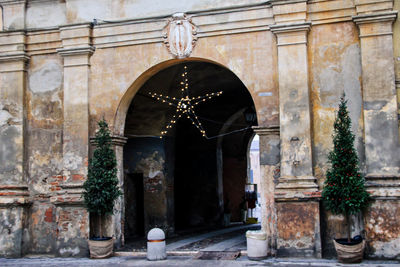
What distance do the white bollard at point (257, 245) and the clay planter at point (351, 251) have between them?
5.04ft

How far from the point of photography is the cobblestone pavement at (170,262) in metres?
10.3

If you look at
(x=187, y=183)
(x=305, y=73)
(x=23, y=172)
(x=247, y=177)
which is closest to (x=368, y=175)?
(x=305, y=73)

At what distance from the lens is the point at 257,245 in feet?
35.9

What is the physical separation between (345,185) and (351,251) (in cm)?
125

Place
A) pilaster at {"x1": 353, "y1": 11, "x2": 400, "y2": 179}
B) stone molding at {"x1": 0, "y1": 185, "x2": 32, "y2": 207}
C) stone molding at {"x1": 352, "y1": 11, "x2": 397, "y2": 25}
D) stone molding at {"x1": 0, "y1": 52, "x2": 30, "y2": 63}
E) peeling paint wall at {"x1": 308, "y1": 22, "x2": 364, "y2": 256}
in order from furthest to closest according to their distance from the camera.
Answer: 1. stone molding at {"x1": 0, "y1": 52, "x2": 30, "y2": 63}
2. stone molding at {"x1": 0, "y1": 185, "x2": 32, "y2": 207}
3. peeling paint wall at {"x1": 308, "y1": 22, "x2": 364, "y2": 256}
4. stone molding at {"x1": 352, "y1": 11, "x2": 397, "y2": 25}
5. pilaster at {"x1": 353, "y1": 11, "x2": 400, "y2": 179}

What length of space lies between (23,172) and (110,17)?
4.34 meters

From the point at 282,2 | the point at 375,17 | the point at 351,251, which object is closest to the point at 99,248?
the point at 351,251

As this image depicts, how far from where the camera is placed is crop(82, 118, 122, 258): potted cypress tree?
11805mm

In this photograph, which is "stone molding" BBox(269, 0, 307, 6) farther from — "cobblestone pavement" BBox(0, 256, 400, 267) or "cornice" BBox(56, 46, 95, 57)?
"cobblestone pavement" BBox(0, 256, 400, 267)

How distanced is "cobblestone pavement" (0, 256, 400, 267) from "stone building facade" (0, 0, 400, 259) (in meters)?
0.27

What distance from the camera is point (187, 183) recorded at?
19.5m

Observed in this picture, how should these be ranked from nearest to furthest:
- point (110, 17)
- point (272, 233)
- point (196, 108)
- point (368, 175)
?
Answer: point (368, 175), point (272, 233), point (110, 17), point (196, 108)

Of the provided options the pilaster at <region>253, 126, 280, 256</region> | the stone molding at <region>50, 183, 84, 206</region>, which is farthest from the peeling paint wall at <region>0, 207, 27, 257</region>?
the pilaster at <region>253, 126, 280, 256</region>

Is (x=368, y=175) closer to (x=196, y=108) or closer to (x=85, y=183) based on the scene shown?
(x=85, y=183)
